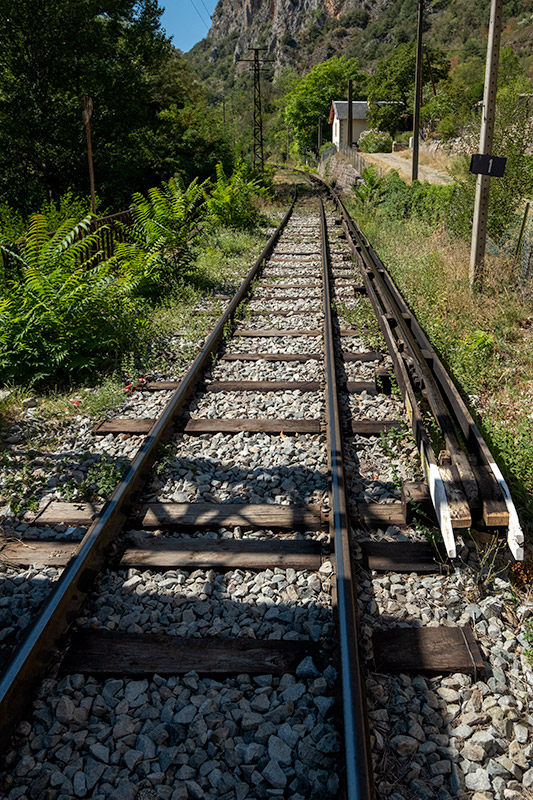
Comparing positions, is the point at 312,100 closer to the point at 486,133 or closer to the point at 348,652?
the point at 486,133

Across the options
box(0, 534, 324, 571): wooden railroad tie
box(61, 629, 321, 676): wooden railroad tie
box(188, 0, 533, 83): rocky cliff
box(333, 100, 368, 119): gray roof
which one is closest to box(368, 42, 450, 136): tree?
box(333, 100, 368, 119): gray roof

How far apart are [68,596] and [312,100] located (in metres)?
88.0

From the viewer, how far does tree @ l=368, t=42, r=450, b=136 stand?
61344 mm

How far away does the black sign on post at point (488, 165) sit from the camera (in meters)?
7.36

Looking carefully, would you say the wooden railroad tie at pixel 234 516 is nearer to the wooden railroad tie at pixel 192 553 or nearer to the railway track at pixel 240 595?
the railway track at pixel 240 595

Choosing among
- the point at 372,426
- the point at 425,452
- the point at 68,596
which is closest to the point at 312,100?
the point at 372,426

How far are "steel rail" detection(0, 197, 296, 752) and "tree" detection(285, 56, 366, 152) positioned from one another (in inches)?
3297

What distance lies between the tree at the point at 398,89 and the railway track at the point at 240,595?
203ft

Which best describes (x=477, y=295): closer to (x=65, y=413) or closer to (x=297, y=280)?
(x=297, y=280)

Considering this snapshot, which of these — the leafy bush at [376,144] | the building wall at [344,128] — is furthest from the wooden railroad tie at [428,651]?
the building wall at [344,128]

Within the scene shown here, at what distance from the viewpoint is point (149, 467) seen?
13.7 feet

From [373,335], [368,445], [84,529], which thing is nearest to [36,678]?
[84,529]

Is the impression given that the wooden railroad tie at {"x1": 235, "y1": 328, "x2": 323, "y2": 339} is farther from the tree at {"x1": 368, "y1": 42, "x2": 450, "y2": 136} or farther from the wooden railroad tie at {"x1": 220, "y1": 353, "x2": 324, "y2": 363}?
the tree at {"x1": 368, "y1": 42, "x2": 450, "y2": 136}

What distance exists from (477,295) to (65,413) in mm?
5335
